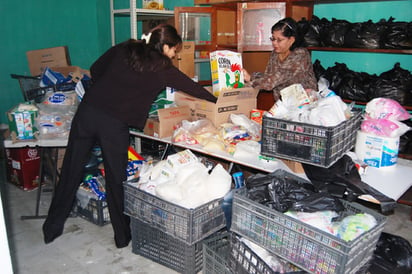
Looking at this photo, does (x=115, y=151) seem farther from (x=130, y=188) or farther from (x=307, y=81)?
(x=307, y=81)

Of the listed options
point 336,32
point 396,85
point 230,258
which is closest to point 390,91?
point 396,85

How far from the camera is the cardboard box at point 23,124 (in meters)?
3.14

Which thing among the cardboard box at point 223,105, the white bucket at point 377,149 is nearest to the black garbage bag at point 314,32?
the cardboard box at point 223,105

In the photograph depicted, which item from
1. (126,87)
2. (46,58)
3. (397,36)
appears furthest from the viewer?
(46,58)

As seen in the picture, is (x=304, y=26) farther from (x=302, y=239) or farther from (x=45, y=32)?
(x=45, y=32)

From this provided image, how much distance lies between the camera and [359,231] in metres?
1.70

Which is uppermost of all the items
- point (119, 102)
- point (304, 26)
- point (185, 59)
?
point (304, 26)

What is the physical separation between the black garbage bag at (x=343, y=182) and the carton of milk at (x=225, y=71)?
1126mm

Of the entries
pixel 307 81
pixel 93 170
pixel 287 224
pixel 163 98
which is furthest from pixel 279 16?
pixel 287 224

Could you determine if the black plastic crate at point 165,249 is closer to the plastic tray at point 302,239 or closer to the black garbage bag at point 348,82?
the plastic tray at point 302,239

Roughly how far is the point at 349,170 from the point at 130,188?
1400mm

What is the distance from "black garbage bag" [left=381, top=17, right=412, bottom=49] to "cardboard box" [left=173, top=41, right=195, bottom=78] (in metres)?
1.89

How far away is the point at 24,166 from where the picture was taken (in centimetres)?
394

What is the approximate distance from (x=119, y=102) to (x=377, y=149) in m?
1.69
